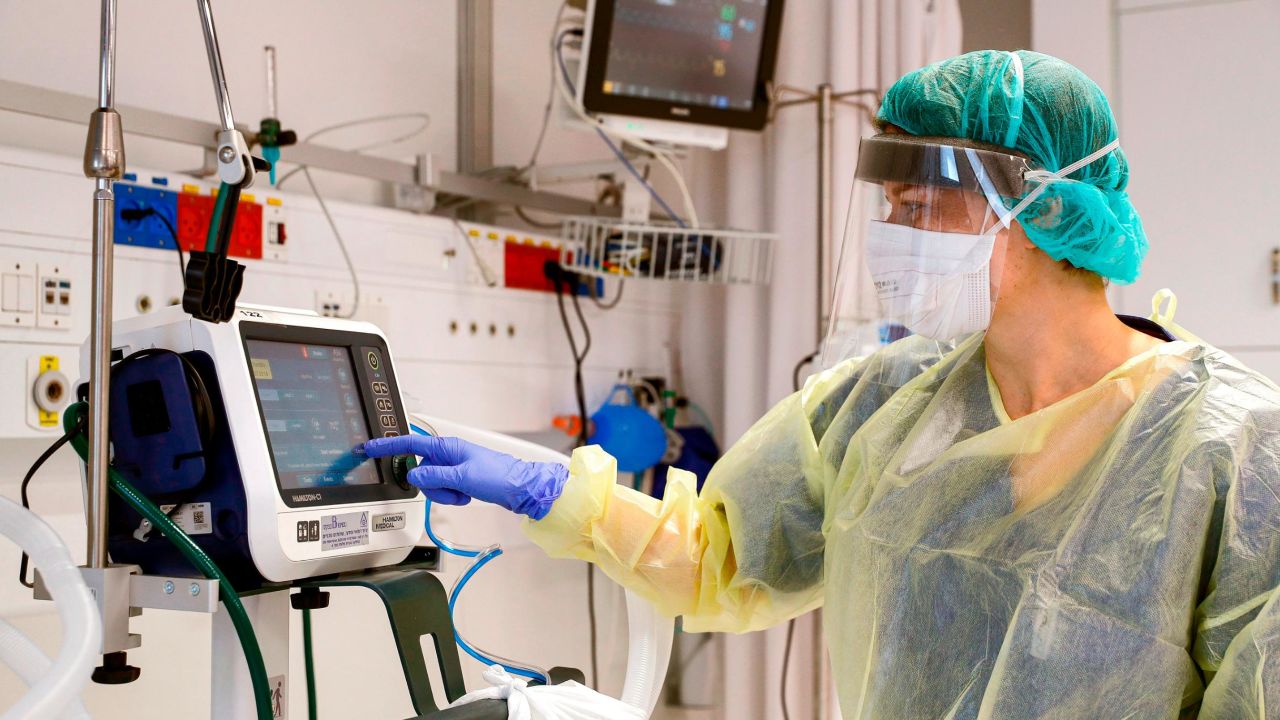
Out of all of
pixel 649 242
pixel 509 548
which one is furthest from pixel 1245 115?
pixel 509 548

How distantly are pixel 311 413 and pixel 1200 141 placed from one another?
2242mm

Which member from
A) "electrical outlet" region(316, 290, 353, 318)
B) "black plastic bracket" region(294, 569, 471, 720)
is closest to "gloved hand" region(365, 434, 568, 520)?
"black plastic bracket" region(294, 569, 471, 720)

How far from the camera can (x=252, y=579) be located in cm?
115

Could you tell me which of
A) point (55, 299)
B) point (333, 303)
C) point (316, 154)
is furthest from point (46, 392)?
point (316, 154)

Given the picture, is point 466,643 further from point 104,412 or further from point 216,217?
point 216,217

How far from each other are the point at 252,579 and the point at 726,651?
71.4 inches

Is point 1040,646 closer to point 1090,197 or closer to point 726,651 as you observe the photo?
point 1090,197

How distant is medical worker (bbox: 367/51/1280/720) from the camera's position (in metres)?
1.12

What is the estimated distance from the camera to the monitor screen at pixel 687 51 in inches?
94.7

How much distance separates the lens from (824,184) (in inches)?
105

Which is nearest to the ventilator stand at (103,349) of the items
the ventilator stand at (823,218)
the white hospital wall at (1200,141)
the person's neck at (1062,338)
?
the person's neck at (1062,338)

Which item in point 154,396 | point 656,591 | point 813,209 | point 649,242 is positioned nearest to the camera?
point 154,396

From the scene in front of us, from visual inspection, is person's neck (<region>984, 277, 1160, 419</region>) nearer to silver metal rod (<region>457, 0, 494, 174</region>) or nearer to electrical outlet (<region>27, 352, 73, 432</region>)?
electrical outlet (<region>27, 352, 73, 432</region>)

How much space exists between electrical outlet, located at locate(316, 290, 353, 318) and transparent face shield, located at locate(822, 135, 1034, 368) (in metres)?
1.22
